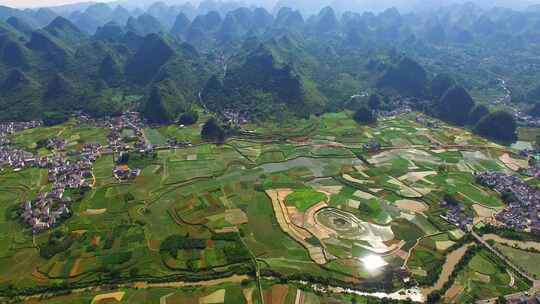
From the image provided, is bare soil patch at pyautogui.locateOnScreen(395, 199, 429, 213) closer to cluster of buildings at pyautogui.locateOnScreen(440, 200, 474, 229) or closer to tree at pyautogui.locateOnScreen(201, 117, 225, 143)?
cluster of buildings at pyautogui.locateOnScreen(440, 200, 474, 229)

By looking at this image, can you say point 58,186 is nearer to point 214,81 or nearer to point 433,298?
point 433,298

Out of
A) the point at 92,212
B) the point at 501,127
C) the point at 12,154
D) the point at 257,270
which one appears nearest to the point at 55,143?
the point at 12,154

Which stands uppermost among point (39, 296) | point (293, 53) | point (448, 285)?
point (293, 53)

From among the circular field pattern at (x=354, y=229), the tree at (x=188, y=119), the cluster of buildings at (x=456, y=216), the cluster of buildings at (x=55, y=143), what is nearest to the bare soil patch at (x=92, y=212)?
the cluster of buildings at (x=55, y=143)

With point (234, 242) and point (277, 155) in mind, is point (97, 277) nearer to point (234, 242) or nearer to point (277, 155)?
point (234, 242)

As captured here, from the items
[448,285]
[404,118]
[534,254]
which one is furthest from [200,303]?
[404,118]

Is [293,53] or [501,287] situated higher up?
[293,53]
